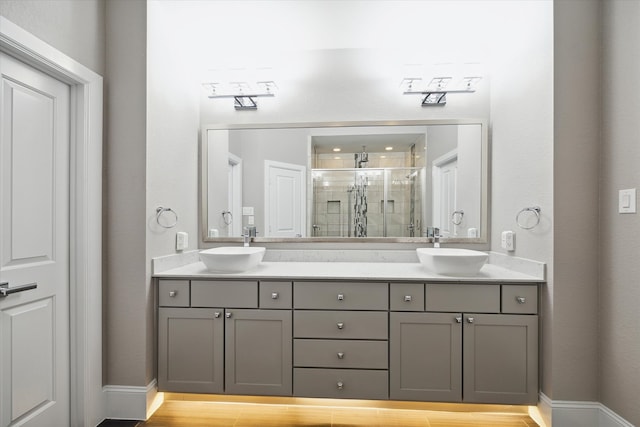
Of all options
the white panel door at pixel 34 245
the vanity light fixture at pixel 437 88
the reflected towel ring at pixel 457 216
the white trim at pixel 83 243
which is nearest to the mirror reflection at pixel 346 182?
the reflected towel ring at pixel 457 216

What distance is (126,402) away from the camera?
6.36ft

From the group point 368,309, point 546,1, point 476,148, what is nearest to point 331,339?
point 368,309

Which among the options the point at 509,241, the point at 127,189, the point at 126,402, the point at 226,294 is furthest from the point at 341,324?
the point at 127,189

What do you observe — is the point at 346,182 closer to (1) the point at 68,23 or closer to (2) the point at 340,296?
(2) the point at 340,296

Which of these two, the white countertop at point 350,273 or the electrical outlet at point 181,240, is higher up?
the electrical outlet at point 181,240

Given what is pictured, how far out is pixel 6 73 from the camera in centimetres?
144

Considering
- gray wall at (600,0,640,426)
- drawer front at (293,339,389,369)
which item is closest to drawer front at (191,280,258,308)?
drawer front at (293,339,389,369)

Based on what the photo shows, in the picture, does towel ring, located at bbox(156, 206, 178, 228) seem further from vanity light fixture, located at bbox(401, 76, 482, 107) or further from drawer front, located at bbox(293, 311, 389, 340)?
vanity light fixture, located at bbox(401, 76, 482, 107)

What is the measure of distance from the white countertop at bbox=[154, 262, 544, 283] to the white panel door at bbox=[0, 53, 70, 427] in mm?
527

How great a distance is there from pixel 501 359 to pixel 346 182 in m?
1.49

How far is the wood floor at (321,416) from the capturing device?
6.31ft

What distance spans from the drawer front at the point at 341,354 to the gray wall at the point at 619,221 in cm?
113

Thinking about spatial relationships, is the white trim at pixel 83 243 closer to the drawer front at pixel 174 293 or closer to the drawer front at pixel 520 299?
the drawer front at pixel 174 293

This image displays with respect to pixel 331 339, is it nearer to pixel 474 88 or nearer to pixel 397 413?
pixel 397 413
